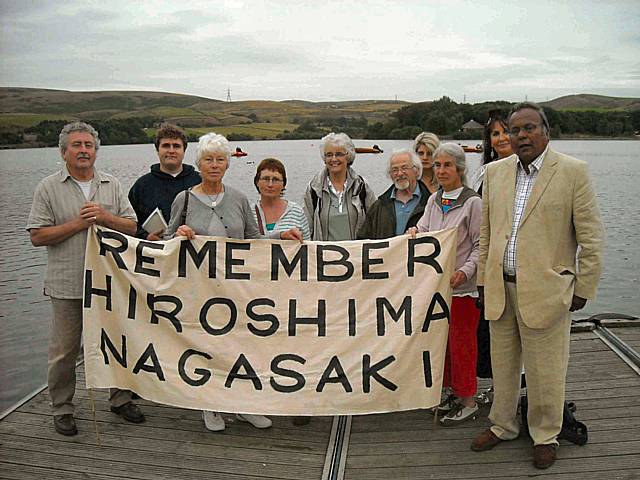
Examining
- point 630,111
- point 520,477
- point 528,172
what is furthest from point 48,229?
point 630,111

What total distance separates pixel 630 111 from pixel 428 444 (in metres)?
65.4

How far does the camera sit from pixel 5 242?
55.0 feet

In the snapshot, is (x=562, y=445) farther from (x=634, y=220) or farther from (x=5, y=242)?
(x=634, y=220)

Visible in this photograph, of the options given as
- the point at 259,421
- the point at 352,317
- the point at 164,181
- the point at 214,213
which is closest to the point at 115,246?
the point at 214,213

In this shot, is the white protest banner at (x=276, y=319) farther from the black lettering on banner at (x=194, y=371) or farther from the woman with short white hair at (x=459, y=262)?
the woman with short white hair at (x=459, y=262)

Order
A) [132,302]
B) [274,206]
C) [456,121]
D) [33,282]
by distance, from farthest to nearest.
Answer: [456,121], [33,282], [274,206], [132,302]

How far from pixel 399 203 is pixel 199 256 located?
59.3 inches

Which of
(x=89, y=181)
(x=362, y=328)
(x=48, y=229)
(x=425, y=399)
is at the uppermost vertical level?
(x=89, y=181)

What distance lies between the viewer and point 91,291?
165 inches

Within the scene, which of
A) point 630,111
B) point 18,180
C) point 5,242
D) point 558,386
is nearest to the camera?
point 558,386

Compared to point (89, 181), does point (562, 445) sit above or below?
below

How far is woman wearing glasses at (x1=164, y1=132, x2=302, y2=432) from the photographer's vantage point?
4.20m

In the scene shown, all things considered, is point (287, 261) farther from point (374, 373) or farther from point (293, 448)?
point (293, 448)

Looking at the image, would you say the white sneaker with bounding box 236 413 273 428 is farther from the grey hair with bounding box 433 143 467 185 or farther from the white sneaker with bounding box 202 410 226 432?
the grey hair with bounding box 433 143 467 185
